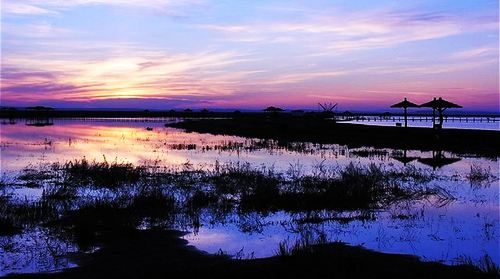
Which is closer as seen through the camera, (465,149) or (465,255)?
(465,255)

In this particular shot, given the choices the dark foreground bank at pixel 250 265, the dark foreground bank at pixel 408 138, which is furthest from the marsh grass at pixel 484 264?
the dark foreground bank at pixel 408 138

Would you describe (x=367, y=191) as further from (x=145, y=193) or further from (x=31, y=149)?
(x=31, y=149)

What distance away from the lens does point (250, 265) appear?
27.4 feet

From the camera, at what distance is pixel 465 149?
103 feet

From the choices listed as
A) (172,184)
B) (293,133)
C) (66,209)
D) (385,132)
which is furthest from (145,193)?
(293,133)

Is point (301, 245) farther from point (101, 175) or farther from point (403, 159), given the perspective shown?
point (403, 159)

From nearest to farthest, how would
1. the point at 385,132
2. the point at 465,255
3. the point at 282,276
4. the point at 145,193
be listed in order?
the point at 282,276
the point at 465,255
the point at 145,193
the point at 385,132

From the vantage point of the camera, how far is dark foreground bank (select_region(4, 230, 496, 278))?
25.7ft

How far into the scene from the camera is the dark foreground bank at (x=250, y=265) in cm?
784

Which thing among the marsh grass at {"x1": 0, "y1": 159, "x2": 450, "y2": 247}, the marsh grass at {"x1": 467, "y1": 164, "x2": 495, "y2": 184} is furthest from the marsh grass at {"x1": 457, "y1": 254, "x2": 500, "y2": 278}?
the marsh grass at {"x1": 467, "y1": 164, "x2": 495, "y2": 184}

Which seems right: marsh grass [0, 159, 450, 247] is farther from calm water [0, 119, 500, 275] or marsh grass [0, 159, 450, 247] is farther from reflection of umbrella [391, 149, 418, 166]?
reflection of umbrella [391, 149, 418, 166]

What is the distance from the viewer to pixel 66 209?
13.2 meters

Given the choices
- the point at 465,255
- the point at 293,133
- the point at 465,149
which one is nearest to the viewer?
the point at 465,255

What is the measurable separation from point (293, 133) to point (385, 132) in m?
9.28
